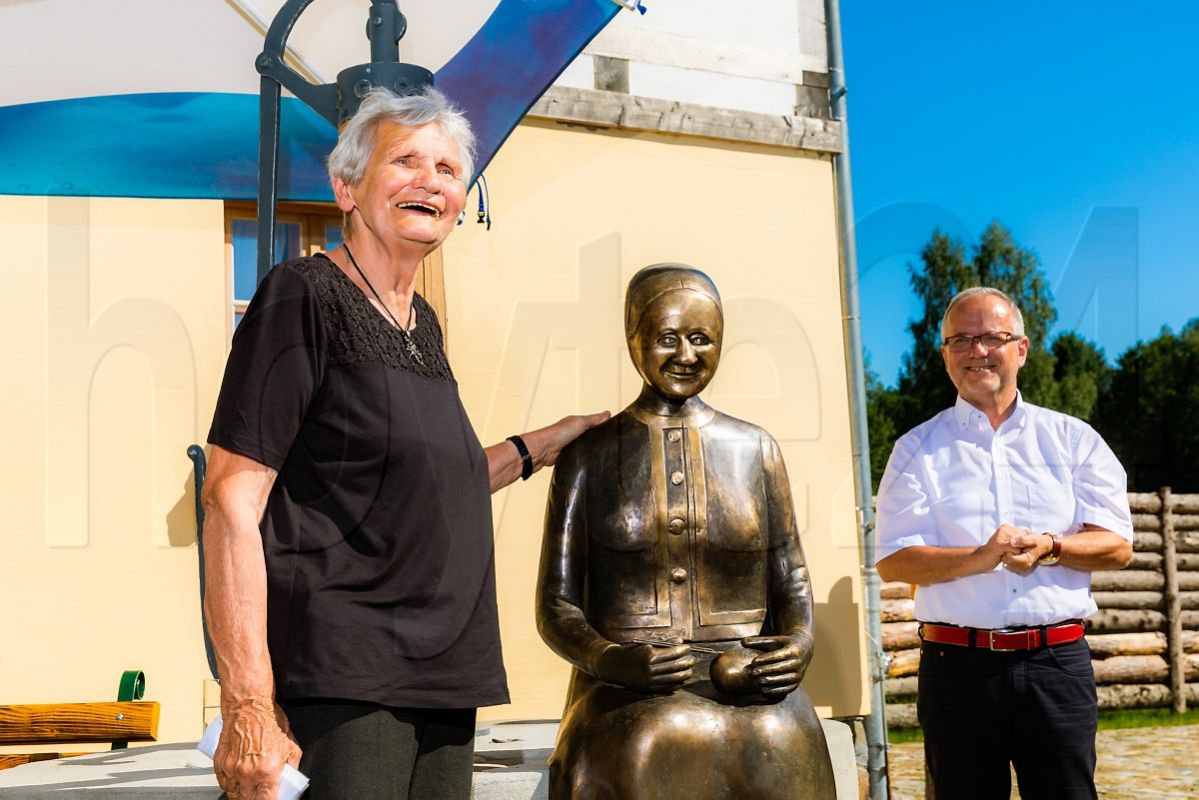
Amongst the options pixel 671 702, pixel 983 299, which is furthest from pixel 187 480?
pixel 983 299

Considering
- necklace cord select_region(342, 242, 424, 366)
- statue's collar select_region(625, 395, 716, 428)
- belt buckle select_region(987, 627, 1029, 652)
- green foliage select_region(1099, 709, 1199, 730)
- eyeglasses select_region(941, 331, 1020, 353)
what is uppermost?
eyeglasses select_region(941, 331, 1020, 353)

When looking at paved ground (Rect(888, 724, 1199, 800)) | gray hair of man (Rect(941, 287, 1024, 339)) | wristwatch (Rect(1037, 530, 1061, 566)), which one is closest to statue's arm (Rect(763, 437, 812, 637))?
wristwatch (Rect(1037, 530, 1061, 566))

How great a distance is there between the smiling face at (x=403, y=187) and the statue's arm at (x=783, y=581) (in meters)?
1.21

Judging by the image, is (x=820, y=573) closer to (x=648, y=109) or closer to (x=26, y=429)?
(x=648, y=109)

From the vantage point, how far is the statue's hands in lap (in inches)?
97.0

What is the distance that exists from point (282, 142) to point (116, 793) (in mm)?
1851

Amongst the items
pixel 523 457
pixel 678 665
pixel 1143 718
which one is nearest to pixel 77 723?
pixel 523 457

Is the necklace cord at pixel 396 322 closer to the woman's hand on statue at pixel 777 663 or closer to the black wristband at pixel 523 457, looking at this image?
the black wristband at pixel 523 457

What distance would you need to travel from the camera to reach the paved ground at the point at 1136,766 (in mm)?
6184

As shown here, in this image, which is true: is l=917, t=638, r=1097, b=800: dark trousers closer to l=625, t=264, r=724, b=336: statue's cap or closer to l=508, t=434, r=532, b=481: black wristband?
l=625, t=264, r=724, b=336: statue's cap

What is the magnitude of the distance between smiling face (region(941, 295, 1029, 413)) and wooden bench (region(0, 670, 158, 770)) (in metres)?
2.75

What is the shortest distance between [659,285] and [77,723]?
2.47 metres

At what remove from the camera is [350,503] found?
1768 millimetres

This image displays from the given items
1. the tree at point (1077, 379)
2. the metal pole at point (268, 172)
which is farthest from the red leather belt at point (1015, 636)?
the tree at point (1077, 379)
